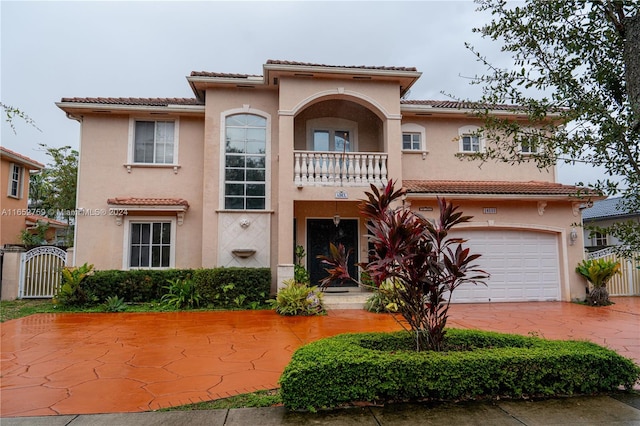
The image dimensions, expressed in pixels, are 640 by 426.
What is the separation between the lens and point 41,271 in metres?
12.8

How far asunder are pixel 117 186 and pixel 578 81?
13014 mm

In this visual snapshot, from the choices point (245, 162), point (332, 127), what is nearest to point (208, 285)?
point (245, 162)

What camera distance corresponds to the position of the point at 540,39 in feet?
14.5

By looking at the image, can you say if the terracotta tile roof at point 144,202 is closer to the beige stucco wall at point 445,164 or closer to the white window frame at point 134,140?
the white window frame at point 134,140

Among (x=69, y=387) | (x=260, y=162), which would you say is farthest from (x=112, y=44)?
(x=69, y=387)

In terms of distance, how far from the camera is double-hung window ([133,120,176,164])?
12945 millimetres

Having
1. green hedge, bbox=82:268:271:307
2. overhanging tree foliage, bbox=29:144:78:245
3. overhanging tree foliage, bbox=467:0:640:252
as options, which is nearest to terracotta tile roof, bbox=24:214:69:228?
overhanging tree foliage, bbox=29:144:78:245

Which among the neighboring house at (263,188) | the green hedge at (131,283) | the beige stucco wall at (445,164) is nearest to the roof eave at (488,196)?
the neighboring house at (263,188)

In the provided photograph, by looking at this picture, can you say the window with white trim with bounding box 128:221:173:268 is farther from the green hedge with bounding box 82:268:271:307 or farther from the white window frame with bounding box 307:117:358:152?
the white window frame with bounding box 307:117:358:152

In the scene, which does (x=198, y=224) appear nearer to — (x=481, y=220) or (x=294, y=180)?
(x=294, y=180)

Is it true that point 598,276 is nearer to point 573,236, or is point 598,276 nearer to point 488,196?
point 573,236

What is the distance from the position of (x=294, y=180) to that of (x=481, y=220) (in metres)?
6.36

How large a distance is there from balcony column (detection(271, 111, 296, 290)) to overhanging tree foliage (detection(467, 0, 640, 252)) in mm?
7389

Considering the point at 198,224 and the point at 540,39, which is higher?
the point at 540,39
